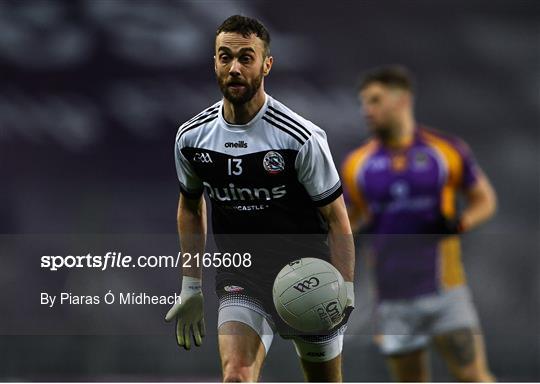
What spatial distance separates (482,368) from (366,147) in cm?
249

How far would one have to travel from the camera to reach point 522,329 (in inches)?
400

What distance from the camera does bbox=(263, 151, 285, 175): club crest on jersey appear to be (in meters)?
6.52

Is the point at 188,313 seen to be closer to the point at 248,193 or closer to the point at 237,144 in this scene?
the point at 248,193

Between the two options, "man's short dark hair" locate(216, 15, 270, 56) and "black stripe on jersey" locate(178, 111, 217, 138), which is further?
"black stripe on jersey" locate(178, 111, 217, 138)

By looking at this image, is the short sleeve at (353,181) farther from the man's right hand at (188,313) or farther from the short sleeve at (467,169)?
the man's right hand at (188,313)

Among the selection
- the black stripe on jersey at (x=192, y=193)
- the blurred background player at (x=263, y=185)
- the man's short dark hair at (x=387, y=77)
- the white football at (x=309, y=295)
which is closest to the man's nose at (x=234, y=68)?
the blurred background player at (x=263, y=185)

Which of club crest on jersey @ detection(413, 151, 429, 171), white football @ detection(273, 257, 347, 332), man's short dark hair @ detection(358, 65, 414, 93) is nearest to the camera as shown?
white football @ detection(273, 257, 347, 332)

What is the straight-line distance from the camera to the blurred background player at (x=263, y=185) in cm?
649

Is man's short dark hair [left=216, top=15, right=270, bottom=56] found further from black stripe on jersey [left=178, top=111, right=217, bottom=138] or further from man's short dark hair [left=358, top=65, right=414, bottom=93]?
man's short dark hair [left=358, top=65, right=414, bottom=93]

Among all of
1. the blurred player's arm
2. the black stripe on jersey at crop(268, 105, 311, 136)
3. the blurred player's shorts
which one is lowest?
the blurred player's shorts

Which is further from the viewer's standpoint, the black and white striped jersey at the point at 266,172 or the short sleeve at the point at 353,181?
the short sleeve at the point at 353,181

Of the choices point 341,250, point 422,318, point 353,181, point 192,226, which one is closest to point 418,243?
point 422,318

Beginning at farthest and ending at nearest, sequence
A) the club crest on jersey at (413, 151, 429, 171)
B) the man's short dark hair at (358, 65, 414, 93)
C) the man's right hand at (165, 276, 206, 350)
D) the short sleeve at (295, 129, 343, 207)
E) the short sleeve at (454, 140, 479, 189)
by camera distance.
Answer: the man's short dark hair at (358, 65, 414, 93)
the short sleeve at (454, 140, 479, 189)
the club crest on jersey at (413, 151, 429, 171)
the man's right hand at (165, 276, 206, 350)
the short sleeve at (295, 129, 343, 207)

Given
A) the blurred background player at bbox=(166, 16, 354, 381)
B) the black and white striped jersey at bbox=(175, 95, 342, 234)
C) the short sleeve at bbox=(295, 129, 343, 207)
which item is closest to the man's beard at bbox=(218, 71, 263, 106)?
the blurred background player at bbox=(166, 16, 354, 381)
